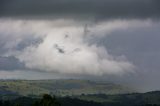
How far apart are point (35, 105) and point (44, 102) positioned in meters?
5.08

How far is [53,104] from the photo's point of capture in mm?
177750

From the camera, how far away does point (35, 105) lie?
18075 cm

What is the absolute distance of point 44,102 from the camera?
178750mm

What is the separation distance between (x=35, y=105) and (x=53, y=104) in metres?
9.13

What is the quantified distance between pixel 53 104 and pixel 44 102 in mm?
4399
